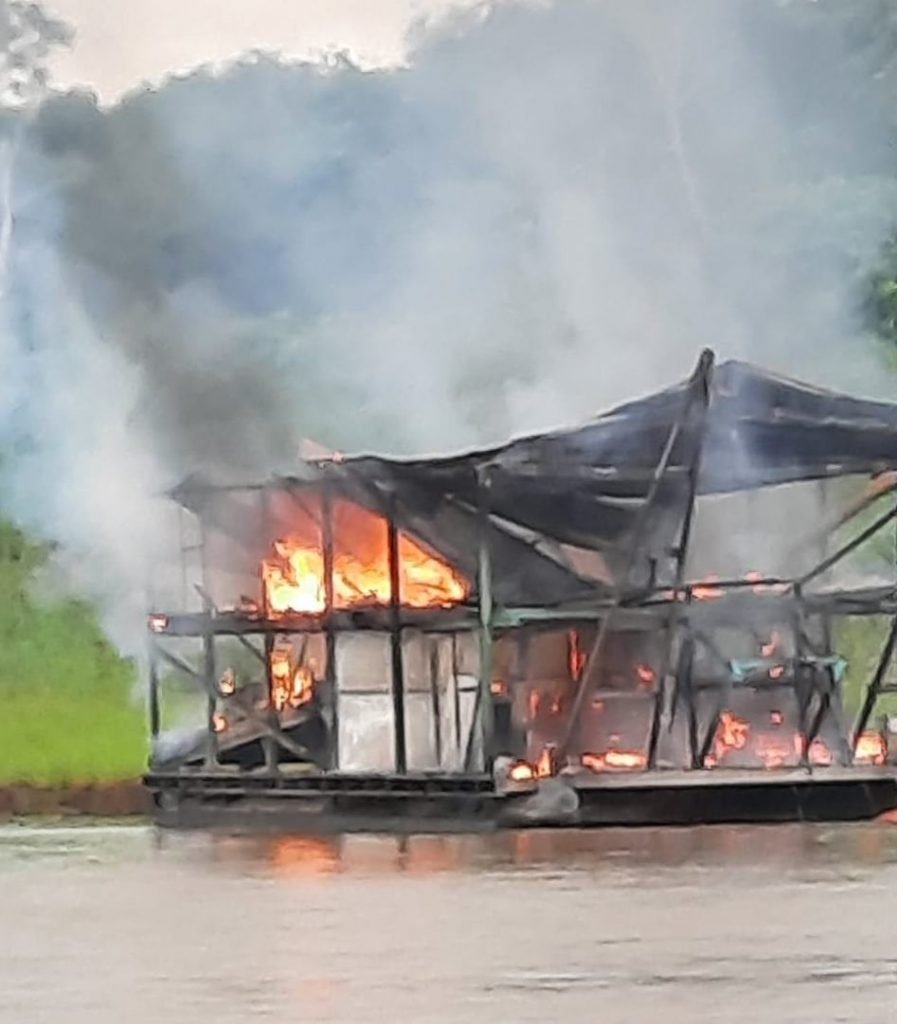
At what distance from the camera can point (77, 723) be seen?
1520 cm

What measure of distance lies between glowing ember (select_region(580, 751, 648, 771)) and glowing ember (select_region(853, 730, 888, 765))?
1040 millimetres

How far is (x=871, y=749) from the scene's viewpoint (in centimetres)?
1391

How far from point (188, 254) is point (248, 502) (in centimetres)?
185

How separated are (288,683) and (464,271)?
2.57 meters

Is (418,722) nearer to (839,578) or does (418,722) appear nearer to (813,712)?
(813,712)

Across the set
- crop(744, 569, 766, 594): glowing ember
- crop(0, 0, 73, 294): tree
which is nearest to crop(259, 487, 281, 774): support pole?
crop(744, 569, 766, 594): glowing ember

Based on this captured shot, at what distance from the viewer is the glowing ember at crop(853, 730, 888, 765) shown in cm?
1368

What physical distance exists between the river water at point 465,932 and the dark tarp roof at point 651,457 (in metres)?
2.14

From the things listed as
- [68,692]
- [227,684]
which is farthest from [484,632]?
[68,692]

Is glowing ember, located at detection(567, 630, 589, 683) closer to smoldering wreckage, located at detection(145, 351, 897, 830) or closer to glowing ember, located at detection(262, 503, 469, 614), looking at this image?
smoldering wreckage, located at detection(145, 351, 897, 830)

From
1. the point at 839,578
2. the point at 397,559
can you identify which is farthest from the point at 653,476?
the point at 839,578

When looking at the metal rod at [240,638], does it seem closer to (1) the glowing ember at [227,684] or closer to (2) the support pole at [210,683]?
(2) the support pole at [210,683]

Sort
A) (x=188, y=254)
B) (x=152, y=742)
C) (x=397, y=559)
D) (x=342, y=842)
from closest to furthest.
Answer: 1. (x=342, y=842)
2. (x=397, y=559)
3. (x=152, y=742)
4. (x=188, y=254)

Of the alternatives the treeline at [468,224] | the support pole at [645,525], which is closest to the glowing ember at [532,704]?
the support pole at [645,525]
